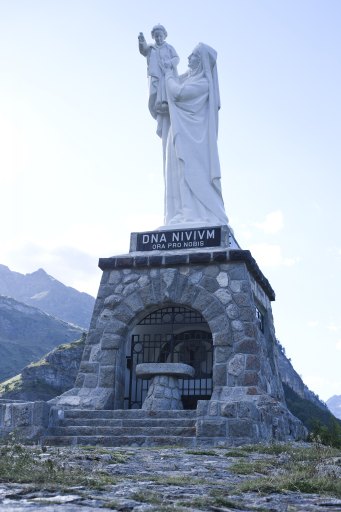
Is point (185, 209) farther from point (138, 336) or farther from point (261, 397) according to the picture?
point (261, 397)

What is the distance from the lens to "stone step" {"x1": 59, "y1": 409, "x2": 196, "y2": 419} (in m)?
10.8

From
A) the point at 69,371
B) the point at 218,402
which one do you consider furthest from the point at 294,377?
Answer: the point at 218,402

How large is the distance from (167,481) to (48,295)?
131843 millimetres

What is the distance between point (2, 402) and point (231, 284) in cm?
449

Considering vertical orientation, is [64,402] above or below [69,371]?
below

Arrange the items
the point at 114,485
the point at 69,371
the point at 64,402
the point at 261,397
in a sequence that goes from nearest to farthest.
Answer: the point at 114,485 < the point at 261,397 < the point at 64,402 < the point at 69,371

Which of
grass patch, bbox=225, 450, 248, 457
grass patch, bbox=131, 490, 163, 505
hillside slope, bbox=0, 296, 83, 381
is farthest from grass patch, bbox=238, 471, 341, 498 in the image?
hillside slope, bbox=0, 296, 83, 381

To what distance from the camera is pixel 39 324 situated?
85312 millimetres

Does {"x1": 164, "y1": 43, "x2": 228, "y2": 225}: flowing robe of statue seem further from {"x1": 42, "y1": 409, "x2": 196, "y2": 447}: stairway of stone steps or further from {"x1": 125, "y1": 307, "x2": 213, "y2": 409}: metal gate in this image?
{"x1": 42, "y1": 409, "x2": 196, "y2": 447}: stairway of stone steps

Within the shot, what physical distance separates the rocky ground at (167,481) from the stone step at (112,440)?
1682 mm

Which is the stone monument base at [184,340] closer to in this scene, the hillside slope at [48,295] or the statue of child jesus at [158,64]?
the statue of child jesus at [158,64]

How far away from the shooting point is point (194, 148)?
1477 cm

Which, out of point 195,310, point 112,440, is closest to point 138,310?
point 195,310

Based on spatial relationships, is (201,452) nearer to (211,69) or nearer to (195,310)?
(195,310)
